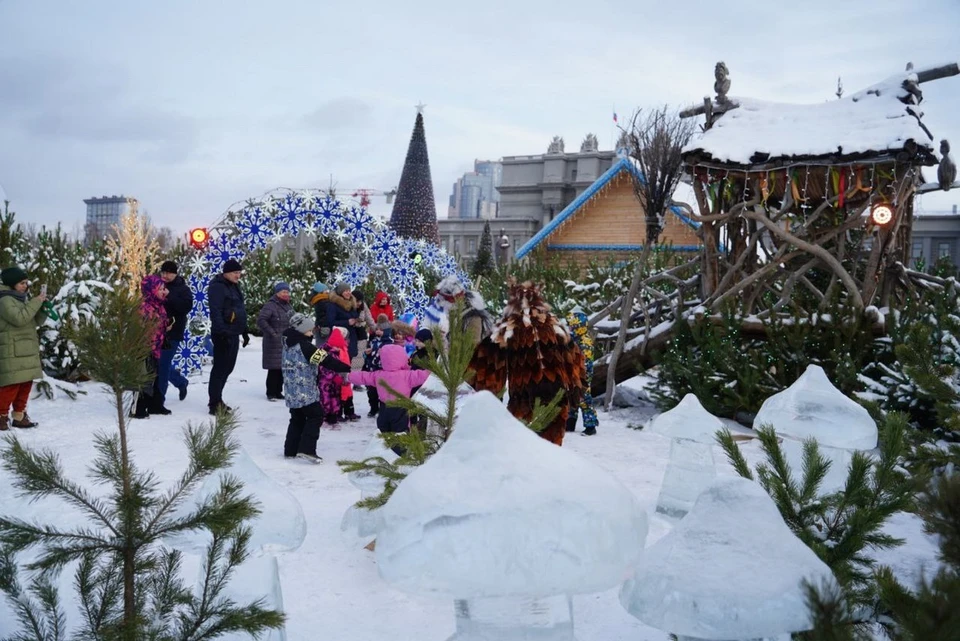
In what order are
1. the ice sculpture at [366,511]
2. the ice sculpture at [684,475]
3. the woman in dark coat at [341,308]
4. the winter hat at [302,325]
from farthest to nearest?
the woman in dark coat at [341,308] → the winter hat at [302,325] → the ice sculpture at [684,475] → the ice sculpture at [366,511]

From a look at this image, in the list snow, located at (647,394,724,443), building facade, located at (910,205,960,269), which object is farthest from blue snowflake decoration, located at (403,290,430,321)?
building facade, located at (910,205,960,269)

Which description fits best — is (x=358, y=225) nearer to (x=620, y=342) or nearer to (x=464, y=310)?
(x=620, y=342)

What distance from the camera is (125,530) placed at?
1897mm

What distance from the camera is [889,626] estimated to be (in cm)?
189

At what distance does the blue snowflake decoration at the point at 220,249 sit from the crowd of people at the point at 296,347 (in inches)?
49.8

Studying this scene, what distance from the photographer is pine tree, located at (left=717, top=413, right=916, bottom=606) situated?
2.33m

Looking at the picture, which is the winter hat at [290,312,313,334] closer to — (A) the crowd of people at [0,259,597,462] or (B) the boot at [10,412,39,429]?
(A) the crowd of people at [0,259,597,462]

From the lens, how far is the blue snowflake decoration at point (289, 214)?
10227 millimetres

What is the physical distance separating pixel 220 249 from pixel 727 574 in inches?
370

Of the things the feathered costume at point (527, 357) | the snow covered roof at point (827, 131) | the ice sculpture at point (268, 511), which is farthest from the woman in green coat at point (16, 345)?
the snow covered roof at point (827, 131)

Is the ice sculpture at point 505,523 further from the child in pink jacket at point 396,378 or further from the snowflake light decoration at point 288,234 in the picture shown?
the snowflake light decoration at point 288,234

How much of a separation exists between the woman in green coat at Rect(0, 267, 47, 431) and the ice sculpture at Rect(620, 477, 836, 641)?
6.92m

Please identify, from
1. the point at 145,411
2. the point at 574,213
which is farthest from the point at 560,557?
the point at 574,213

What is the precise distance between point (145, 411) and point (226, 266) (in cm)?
178
